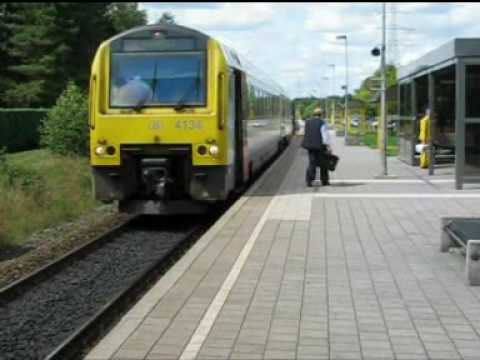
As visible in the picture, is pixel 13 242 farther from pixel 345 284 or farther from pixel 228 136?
pixel 345 284

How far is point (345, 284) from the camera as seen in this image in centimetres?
867

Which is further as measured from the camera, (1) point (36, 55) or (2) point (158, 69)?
(1) point (36, 55)

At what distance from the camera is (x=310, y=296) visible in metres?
8.12

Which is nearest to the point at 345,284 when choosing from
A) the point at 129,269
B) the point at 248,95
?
the point at 129,269

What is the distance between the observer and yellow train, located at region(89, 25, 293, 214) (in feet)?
47.4

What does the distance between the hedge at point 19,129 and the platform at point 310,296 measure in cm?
3350

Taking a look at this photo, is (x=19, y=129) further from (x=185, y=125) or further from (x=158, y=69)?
(x=185, y=125)

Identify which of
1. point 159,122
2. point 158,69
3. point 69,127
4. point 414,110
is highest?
point 158,69

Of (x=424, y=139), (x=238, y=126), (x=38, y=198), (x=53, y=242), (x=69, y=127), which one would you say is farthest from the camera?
(x=69, y=127)

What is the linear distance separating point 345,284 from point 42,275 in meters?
3.82

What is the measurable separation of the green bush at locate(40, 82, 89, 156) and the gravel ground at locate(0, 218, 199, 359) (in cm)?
1232

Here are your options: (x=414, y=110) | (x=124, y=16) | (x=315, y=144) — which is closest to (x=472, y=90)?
(x=315, y=144)

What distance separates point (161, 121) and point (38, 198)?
4.60 metres

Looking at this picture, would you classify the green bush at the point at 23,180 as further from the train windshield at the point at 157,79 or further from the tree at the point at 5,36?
the tree at the point at 5,36
